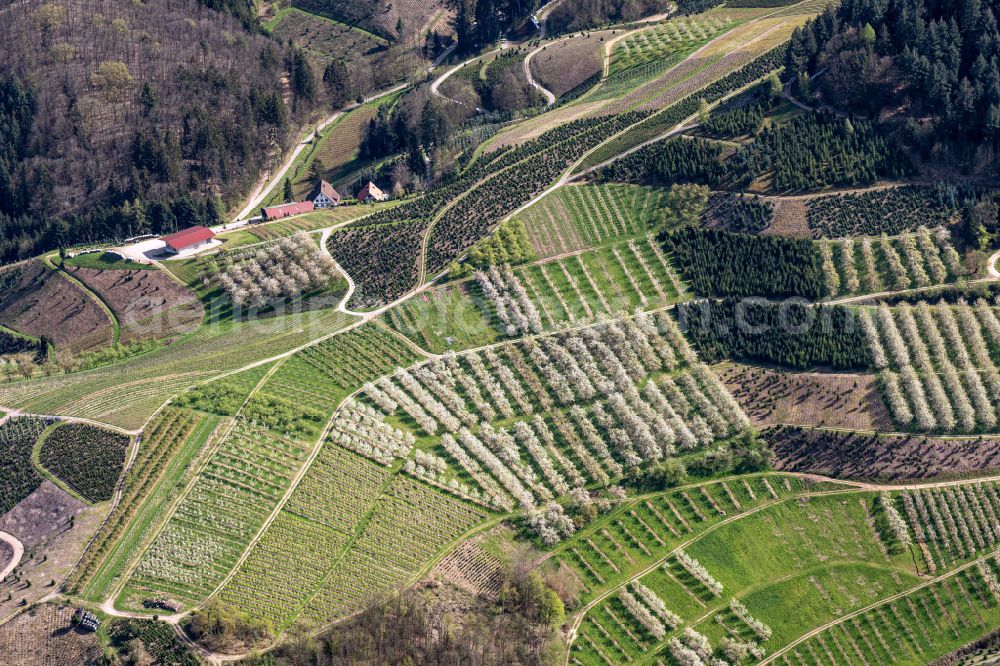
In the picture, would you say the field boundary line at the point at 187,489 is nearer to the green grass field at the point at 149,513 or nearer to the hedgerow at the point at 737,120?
the green grass field at the point at 149,513

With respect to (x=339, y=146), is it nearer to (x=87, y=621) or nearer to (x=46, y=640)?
(x=87, y=621)

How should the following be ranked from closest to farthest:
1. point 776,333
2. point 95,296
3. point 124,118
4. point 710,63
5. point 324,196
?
point 776,333 → point 95,296 → point 324,196 → point 710,63 → point 124,118

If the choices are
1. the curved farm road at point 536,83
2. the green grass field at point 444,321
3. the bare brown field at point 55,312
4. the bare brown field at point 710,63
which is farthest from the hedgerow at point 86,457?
the curved farm road at point 536,83

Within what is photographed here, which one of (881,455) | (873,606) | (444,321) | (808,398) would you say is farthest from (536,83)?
(873,606)

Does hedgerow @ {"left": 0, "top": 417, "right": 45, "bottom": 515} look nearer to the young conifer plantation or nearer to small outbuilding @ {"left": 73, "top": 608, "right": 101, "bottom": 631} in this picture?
the young conifer plantation

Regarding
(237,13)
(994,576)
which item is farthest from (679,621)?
(237,13)
